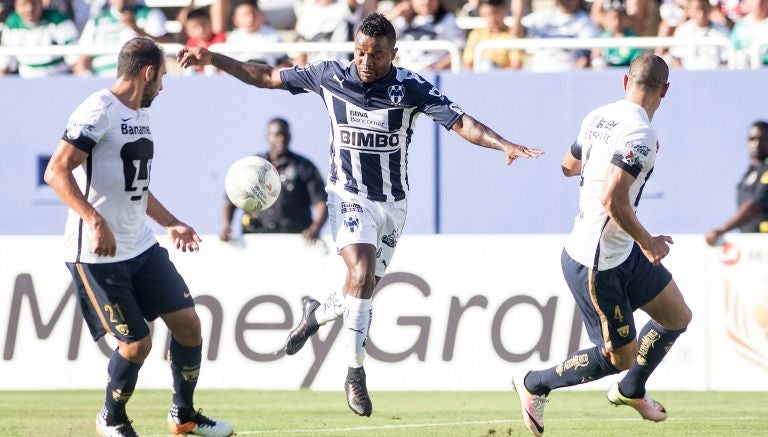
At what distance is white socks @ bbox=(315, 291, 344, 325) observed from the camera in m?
9.70

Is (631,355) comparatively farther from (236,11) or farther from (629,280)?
(236,11)

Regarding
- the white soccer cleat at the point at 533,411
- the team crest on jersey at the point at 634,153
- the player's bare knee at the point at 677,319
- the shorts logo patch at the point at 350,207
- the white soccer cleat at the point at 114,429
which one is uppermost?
the team crest on jersey at the point at 634,153

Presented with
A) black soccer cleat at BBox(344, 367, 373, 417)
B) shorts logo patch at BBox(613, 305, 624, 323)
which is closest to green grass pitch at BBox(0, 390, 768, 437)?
black soccer cleat at BBox(344, 367, 373, 417)

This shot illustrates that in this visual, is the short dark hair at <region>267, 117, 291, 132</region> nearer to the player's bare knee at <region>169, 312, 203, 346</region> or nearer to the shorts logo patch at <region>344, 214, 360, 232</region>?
the shorts logo patch at <region>344, 214, 360, 232</region>

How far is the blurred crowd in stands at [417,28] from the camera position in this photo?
606 inches

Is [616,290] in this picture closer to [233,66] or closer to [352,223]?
[352,223]

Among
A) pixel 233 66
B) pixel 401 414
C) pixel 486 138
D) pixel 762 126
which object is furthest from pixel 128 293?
pixel 762 126

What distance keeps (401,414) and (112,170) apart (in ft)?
12.5

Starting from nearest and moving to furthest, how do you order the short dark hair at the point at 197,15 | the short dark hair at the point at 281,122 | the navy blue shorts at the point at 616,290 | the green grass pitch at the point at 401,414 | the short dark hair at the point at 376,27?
the navy blue shorts at the point at 616,290 < the short dark hair at the point at 376,27 < the green grass pitch at the point at 401,414 < the short dark hair at the point at 281,122 < the short dark hair at the point at 197,15

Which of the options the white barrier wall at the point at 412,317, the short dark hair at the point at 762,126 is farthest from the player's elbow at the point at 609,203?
the short dark hair at the point at 762,126

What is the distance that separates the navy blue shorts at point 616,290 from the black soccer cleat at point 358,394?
5.09ft

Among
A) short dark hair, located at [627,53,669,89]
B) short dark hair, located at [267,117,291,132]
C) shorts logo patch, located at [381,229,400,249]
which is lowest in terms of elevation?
short dark hair, located at [267,117,291,132]

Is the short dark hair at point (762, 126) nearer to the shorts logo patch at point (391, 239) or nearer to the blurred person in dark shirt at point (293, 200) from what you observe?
the blurred person in dark shirt at point (293, 200)

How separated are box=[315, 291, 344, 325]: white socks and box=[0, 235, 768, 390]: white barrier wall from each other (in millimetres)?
3289
